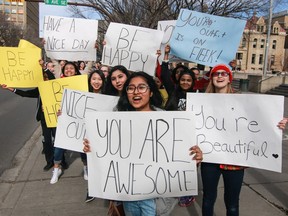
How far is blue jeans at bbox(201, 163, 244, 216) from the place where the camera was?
2727 millimetres

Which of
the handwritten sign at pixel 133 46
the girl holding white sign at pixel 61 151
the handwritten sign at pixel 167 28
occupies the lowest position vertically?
the girl holding white sign at pixel 61 151

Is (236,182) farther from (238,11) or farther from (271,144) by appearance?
(238,11)

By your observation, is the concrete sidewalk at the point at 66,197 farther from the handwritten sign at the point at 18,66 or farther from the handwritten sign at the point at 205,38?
the handwritten sign at the point at 205,38

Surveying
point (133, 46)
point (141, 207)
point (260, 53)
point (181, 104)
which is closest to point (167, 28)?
point (133, 46)

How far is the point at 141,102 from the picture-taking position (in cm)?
242

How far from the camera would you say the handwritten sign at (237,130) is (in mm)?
2523

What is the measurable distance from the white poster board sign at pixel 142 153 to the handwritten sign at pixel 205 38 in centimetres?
210

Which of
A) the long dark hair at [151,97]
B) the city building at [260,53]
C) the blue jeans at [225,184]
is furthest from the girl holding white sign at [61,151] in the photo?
the city building at [260,53]

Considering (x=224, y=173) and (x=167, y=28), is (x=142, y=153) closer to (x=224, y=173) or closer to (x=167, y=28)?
(x=224, y=173)

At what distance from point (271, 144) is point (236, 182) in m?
0.45

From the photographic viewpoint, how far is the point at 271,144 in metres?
2.54

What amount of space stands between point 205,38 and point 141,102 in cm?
214

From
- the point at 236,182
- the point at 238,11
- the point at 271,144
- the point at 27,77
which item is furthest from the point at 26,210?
the point at 238,11

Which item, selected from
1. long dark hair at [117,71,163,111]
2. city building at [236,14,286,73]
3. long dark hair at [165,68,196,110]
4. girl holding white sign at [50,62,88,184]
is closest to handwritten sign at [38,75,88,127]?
girl holding white sign at [50,62,88,184]
